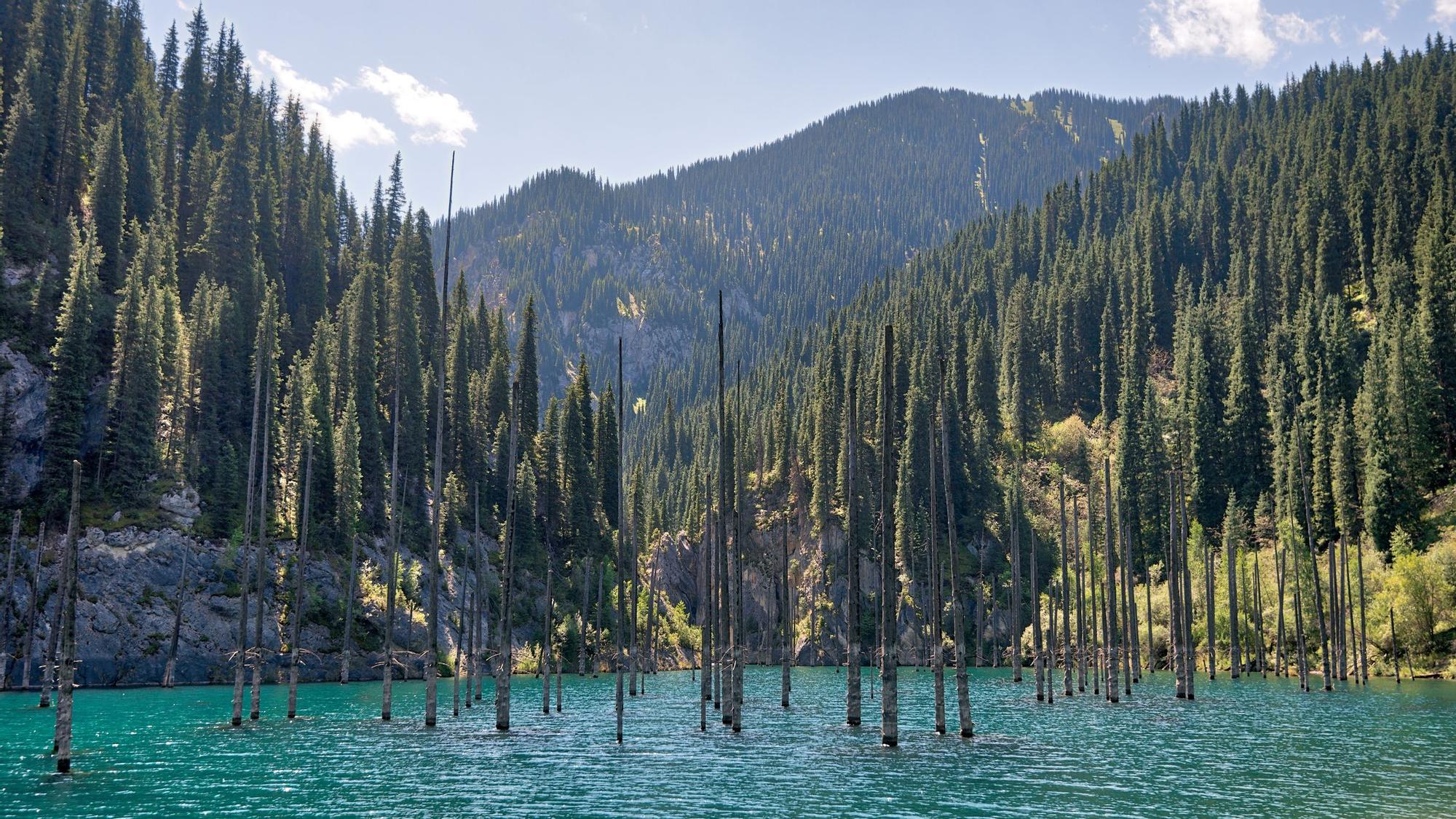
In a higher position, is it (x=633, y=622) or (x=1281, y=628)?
(x=633, y=622)

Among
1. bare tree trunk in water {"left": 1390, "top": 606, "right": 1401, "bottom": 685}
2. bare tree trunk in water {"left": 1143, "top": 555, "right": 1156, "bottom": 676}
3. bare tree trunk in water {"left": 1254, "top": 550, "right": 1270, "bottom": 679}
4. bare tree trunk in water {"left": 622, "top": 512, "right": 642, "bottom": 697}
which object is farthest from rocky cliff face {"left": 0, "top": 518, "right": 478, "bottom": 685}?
bare tree trunk in water {"left": 1390, "top": 606, "right": 1401, "bottom": 685}

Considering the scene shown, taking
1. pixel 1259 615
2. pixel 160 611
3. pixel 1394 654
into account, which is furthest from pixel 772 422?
pixel 160 611

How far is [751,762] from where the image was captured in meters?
35.8

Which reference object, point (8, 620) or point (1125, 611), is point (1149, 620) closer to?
point (1125, 611)

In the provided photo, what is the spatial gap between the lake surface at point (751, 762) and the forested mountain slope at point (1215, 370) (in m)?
38.8

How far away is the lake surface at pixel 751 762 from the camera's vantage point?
26.8 meters

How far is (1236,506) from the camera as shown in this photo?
114688 millimetres

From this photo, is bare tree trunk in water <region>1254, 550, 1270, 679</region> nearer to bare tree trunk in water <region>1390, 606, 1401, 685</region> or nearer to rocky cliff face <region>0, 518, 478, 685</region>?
bare tree trunk in water <region>1390, 606, 1401, 685</region>

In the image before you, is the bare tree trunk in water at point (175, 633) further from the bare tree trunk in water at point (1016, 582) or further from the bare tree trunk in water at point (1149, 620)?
the bare tree trunk in water at point (1149, 620)

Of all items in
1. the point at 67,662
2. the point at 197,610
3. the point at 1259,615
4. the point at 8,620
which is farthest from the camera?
the point at 1259,615

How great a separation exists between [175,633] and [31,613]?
9.53 meters

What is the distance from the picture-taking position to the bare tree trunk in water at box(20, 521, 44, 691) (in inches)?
2672

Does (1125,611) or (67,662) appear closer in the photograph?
(67,662)

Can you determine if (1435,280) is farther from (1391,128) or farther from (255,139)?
(255,139)
